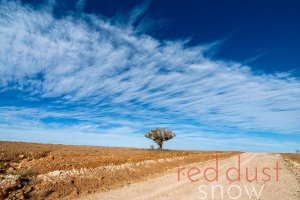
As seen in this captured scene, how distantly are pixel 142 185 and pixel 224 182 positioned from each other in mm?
Answer: 5131

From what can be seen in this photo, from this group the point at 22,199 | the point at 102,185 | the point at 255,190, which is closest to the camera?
the point at 22,199

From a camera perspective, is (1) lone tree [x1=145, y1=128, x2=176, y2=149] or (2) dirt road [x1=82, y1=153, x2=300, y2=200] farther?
(1) lone tree [x1=145, y1=128, x2=176, y2=149]

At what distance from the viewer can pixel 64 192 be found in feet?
49.2

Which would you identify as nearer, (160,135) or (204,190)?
(204,190)

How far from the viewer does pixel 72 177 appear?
58.7 ft

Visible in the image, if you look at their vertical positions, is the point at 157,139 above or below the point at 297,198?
above

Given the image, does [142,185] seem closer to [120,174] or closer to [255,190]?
[120,174]

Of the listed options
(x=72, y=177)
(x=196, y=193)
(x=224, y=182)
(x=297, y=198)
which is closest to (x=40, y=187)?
(x=72, y=177)

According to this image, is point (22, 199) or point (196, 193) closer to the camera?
point (22, 199)

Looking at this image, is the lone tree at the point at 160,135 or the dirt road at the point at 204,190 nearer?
the dirt road at the point at 204,190

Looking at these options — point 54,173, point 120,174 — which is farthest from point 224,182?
point 54,173

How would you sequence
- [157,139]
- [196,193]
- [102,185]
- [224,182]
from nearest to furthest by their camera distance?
[196,193] < [102,185] < [224,182] < [157,139]

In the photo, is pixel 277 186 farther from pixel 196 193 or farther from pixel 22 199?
pixel 22 199

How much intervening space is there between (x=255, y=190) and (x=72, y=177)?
10316 millimetres
